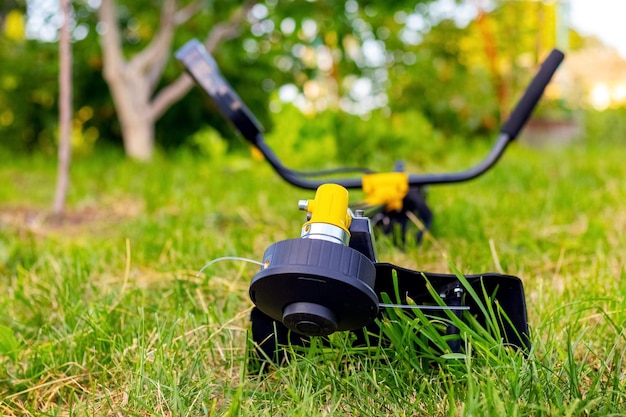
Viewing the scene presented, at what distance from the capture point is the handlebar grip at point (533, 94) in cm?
188

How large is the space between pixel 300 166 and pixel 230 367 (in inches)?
143

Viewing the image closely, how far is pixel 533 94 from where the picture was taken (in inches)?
76.0

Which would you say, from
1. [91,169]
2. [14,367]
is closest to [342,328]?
[14,367]

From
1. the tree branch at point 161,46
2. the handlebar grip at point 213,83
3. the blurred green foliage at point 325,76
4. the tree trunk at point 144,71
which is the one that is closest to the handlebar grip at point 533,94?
the handlebar grip at point 213,83

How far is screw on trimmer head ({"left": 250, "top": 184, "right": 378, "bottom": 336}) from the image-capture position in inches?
33.0

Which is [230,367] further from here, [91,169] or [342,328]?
[91,169]

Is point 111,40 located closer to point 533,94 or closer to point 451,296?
point 533,94

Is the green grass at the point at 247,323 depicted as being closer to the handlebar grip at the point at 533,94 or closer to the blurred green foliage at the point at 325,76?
the handlebar grip at the point at 533,94

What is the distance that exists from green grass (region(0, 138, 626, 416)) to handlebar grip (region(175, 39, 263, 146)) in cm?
39

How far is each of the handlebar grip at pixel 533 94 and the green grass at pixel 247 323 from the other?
341mm

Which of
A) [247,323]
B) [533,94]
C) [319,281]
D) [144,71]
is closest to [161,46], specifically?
[144,71]

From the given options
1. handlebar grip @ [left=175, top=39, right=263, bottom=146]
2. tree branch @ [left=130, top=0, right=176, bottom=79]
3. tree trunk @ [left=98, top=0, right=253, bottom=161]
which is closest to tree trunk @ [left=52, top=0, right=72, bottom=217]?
handlebar grip @ [left=175, top=39, right=263, bottom=146]

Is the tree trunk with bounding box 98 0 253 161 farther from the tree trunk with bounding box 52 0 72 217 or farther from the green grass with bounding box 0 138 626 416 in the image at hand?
the green grass with bounding box 0 138 626 416

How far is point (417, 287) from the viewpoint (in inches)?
41.0
